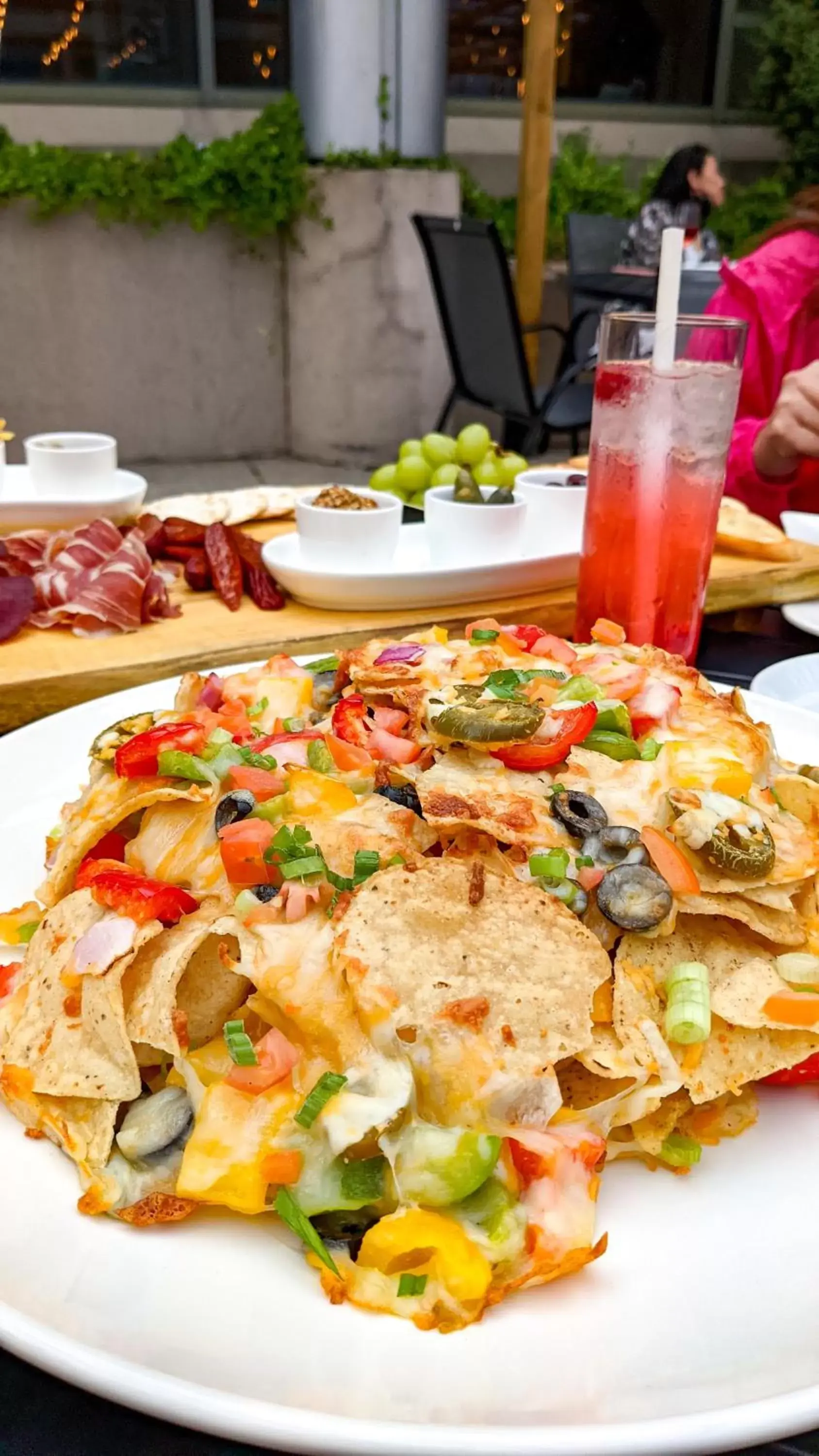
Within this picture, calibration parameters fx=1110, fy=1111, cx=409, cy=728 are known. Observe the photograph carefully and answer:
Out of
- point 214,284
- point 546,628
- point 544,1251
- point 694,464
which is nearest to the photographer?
point 544,1251

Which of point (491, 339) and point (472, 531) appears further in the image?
point (491, 339)

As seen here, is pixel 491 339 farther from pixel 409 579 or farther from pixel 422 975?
pixel 422 975

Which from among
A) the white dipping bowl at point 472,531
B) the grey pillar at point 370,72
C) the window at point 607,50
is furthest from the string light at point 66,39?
the white dipping bowl at point 472,531

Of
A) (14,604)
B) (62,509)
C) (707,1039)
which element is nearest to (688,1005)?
(707,1039)

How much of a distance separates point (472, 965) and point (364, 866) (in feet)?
0.50

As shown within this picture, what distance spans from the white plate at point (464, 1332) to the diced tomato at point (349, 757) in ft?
1.60

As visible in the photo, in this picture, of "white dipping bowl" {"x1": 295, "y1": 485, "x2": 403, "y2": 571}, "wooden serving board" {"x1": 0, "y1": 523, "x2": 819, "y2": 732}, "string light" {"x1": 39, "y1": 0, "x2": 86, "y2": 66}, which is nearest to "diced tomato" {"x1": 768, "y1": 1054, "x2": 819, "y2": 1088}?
"wooden serving board" {"x1": 0, "y1": 523, "x2": 819, "y2": 732}

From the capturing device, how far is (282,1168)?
0.91m

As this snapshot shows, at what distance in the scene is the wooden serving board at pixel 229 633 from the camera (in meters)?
1.98

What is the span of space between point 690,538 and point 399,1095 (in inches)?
56.7

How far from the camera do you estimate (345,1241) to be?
910 mm

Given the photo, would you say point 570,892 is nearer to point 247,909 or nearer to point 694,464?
point 247,909

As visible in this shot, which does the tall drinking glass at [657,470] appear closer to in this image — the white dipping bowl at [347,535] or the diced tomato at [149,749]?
the white dipping bowl at [347,535]

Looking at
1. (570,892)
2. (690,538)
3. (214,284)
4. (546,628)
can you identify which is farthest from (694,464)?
(214,284)
